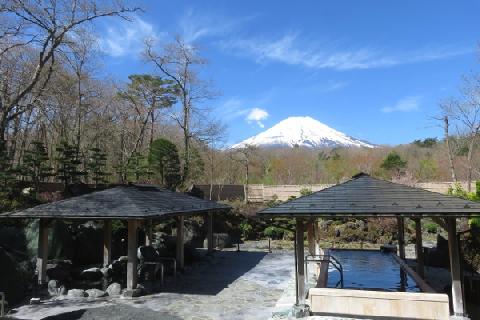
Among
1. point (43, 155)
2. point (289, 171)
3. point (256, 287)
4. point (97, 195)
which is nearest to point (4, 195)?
point (43, 155)

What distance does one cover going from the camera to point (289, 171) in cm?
4212

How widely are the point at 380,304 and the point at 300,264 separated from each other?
1.81 metres

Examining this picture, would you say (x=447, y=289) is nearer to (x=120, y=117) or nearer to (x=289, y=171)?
(x=120, y=117)

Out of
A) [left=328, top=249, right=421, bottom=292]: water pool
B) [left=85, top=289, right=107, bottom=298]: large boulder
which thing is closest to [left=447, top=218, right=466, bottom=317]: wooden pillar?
[left=328, top=249, right=421, bottom=292]: water pool

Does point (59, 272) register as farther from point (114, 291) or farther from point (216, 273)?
point (216, 273)

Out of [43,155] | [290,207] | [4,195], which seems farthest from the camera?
[43,155]

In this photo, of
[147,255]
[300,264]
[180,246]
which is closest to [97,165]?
[147,255]

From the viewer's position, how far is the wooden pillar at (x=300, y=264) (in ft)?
28.0

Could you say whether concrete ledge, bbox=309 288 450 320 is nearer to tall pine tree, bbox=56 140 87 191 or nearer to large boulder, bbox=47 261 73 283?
large boulder, bbox=47 261 73 283

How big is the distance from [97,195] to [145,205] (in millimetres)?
1920

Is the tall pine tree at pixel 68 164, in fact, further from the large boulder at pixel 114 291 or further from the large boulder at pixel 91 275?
the large boulder at pixel 114 291

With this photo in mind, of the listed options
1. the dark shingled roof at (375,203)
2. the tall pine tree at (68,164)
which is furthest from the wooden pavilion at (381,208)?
the tall pine tree at (68,164)

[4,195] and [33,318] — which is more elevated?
[4,195]

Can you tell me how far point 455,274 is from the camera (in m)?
7.86
